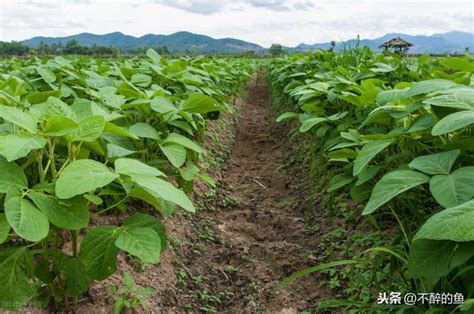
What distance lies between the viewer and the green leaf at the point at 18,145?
4.08 feet

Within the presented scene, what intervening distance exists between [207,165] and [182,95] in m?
1.00

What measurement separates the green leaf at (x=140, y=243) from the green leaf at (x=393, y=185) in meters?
0.65

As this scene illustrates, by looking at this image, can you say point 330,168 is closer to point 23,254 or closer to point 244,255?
point 244,255

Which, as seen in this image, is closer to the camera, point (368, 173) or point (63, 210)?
point (63, 210)

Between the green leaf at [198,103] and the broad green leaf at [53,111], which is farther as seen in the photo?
the green leaf at [198,103]

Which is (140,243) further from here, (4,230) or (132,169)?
(4,230)

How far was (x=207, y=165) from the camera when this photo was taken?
408 centimetres

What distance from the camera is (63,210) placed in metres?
1.28

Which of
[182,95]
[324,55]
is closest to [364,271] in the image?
[182,95]

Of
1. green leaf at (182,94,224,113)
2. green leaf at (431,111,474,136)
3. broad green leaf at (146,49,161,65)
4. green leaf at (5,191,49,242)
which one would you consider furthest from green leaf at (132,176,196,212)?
broad green leaf at (146,49,161,65)

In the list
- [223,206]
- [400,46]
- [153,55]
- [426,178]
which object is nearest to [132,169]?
[426,178]

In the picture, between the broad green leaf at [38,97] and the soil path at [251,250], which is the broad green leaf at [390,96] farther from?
the broad green leaf at [38,97]

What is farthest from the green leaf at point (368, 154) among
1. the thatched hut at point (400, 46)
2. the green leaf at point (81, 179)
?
the thatched hut at point (400, 46)

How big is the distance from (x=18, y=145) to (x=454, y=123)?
1.35 metres
